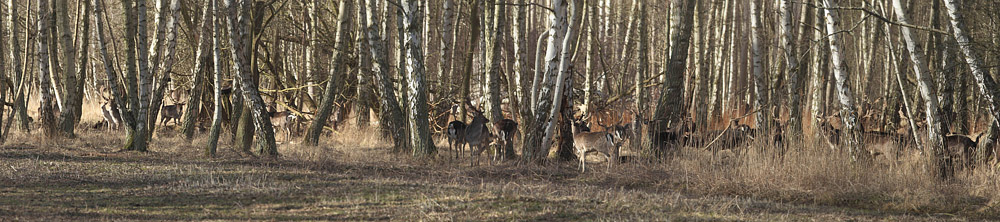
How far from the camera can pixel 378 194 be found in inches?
334

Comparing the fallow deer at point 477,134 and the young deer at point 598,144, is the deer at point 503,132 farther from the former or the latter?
the young deer at point 598,144

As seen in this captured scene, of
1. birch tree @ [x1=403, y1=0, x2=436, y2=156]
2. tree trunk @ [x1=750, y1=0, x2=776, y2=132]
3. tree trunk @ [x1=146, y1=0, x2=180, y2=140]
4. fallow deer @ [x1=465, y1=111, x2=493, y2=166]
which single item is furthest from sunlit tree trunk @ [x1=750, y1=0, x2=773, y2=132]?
tree trunk @ [x1=146, y1=0, x2=180, y2=140]

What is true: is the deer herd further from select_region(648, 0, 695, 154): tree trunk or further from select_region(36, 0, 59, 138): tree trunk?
select_region(36, 0, 59, 138): tree trunk

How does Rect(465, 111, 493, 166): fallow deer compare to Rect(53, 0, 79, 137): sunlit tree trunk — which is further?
Rect(53, 0, 79, 137): sunlit tree trunk

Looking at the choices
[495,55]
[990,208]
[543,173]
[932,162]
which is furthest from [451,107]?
[990,208]

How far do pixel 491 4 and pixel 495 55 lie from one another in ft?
8.57

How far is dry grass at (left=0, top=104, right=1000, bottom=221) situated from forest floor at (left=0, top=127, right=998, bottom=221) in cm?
2

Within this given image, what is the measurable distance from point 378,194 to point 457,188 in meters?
0.88

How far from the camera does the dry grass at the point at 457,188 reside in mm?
7715

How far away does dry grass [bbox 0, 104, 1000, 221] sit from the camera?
7.71 metres

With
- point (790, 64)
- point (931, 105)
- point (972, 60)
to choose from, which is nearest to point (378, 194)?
point (931, 105)

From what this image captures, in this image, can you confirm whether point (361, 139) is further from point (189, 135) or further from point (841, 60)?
point (841, 60)

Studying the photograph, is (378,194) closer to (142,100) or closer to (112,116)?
(142,100)

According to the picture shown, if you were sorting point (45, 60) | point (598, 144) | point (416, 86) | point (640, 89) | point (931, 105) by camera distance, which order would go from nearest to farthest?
point (931, 105)
point (598, 144)
point (416, 86)
point (45, 60)
point (640, 89)
